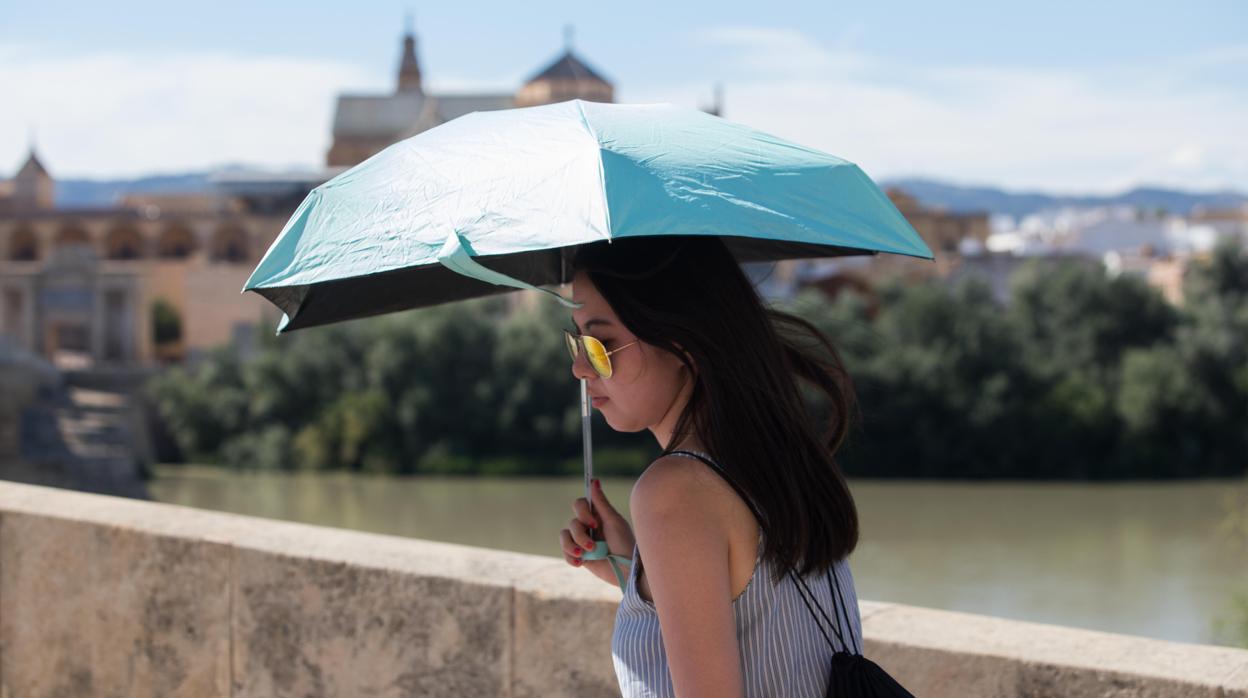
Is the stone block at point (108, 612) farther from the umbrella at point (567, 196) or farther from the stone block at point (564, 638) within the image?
the umbrella at point (567, 196)

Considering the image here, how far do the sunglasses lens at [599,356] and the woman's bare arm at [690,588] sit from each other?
205 millimetres

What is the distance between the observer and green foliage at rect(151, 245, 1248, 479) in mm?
32875

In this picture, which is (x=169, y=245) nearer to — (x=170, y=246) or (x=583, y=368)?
(x=170, y=246)

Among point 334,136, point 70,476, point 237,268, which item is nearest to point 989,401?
point 70,476

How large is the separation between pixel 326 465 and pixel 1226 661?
35806mm

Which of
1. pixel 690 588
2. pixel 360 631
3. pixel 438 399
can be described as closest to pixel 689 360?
pixel 690 588

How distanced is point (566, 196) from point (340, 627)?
1599mm

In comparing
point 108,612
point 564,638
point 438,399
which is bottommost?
point 438,399

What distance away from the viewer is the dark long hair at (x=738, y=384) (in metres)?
1.50

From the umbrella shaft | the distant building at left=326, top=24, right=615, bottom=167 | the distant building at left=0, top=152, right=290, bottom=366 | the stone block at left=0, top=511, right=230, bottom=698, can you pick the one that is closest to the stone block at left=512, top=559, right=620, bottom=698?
the umbrella shaft

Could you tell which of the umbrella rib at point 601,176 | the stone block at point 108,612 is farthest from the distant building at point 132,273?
the umbrella rib at point 601,176

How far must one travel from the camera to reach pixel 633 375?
161cm

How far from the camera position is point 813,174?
1.73 m

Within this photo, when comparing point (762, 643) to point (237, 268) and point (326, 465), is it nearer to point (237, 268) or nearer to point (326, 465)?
point (326, 465)
